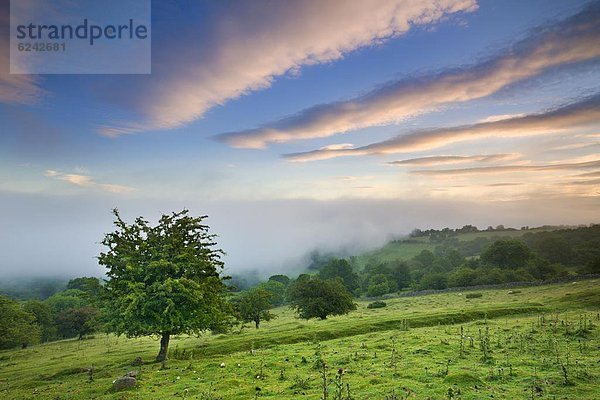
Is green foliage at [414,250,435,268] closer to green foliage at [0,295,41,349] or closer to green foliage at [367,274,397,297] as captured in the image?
green foliage at [367,274,397,297]

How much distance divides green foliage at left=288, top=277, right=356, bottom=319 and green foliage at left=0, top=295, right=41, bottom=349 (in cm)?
6314

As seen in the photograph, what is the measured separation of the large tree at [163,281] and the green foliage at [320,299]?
3564 cm

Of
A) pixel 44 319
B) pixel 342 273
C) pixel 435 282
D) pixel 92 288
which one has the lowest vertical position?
pixel 44 319

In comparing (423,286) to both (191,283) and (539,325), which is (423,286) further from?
(191,283)

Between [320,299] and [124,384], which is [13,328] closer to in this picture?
[320,299]

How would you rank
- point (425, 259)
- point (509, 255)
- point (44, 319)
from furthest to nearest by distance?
1. point (425, 259)
2. point (509, 255)
3. point (44, 319)

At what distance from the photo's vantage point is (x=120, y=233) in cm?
3562

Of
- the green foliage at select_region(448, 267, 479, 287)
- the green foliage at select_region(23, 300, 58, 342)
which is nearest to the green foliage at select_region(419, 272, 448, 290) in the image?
the green foliage at select_region(448, 267, 479, 287)

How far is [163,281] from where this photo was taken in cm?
3384

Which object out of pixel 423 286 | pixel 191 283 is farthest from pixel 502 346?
pixel 423 286

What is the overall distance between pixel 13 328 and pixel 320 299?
229 feet

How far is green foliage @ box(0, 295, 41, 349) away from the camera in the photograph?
249ft

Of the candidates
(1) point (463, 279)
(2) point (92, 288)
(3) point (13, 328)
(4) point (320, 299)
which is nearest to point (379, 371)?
(2) point (92, 288)

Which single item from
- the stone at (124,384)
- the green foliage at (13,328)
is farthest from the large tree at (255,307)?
the green foliage at (13,328)
